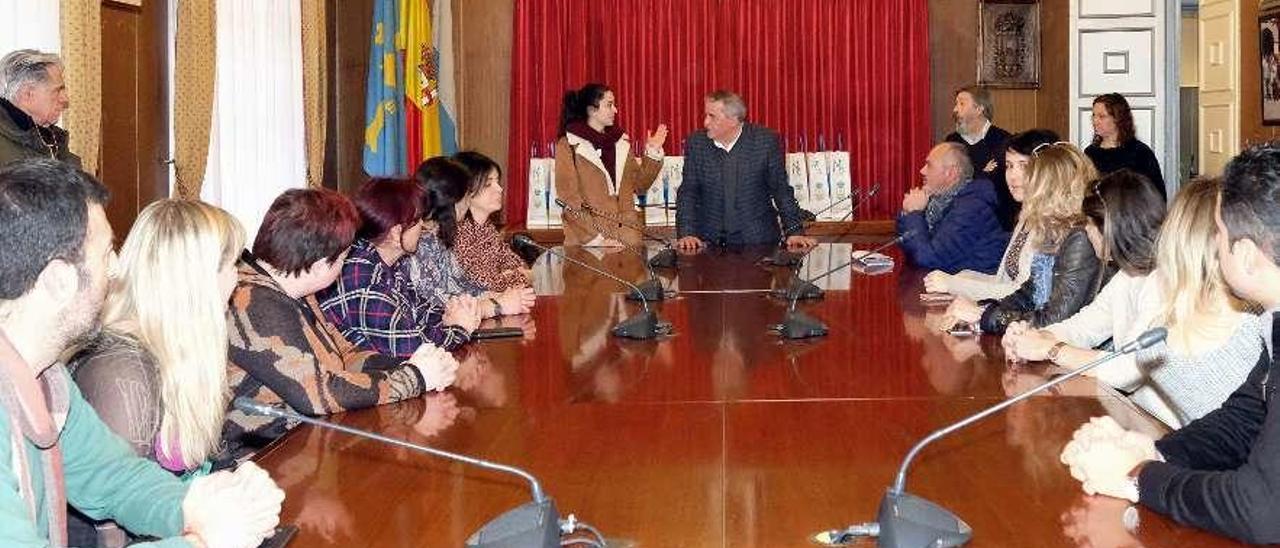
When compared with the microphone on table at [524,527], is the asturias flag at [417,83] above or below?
above

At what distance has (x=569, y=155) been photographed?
714cm

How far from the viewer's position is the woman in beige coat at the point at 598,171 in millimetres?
6988

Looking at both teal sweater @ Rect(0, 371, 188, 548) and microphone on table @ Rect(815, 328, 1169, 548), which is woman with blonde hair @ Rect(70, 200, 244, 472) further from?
microphone on table @ Rect(815, 328, 1169, 548)

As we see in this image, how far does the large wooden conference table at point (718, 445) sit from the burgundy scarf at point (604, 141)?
132 inches

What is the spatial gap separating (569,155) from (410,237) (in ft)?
10.8

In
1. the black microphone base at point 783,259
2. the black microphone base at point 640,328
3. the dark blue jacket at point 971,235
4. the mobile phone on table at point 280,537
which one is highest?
the dark blue jacket at point 971,235

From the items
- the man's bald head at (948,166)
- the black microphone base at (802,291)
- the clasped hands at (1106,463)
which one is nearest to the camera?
the clasped hands at (1106,463)

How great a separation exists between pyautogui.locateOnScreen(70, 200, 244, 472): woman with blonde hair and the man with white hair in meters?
2.72

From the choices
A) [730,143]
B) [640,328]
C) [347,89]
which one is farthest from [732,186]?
[640,328]

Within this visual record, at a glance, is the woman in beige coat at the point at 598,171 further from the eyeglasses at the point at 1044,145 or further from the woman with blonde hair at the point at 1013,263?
the eyeglasses at the point at 1044,145

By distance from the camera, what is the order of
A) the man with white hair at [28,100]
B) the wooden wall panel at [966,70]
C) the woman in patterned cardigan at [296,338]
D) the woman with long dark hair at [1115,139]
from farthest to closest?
the wooden wall panel at [966,70] → the woman with long dark hair at [1115,139] → the man with white hair at [28,100] → the woman in patterned cardigan at [296,338]

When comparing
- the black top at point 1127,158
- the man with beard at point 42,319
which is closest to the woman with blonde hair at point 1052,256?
the man with beard at point 42,319

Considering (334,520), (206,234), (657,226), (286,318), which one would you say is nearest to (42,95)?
(286,318)

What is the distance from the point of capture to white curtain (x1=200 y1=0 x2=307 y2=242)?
695 centimetres
